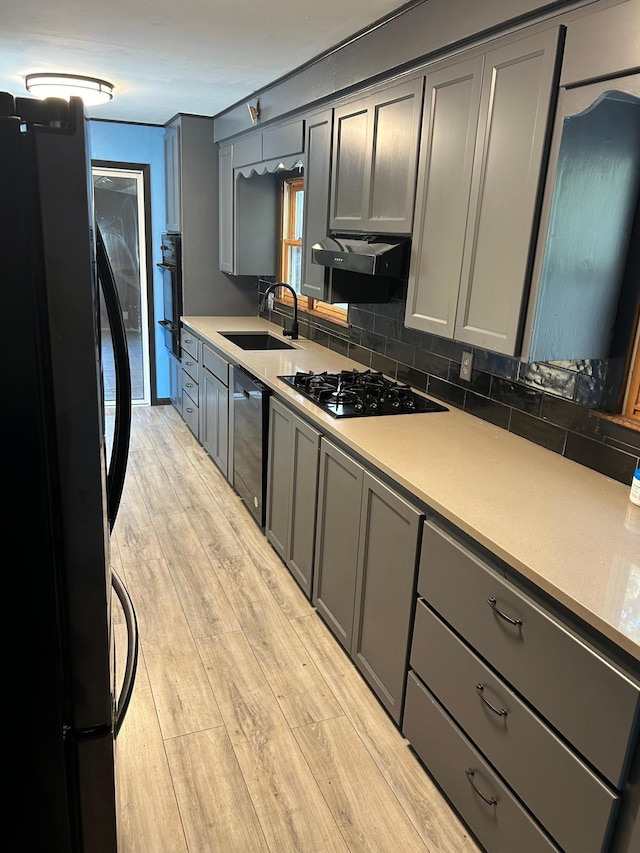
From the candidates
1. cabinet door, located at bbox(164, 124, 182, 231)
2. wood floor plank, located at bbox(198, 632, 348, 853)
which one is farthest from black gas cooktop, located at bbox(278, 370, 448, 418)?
cabinet door, located at bbox(164, 124, 182, 231)

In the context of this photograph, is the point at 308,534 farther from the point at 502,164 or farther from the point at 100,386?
the point at 100,386

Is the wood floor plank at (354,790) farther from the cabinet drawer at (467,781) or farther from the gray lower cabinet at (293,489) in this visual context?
the gray lower cabinet at (293,489)

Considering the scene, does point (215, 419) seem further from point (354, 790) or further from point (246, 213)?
point (354, 790)

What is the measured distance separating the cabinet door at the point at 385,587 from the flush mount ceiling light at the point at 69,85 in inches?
126

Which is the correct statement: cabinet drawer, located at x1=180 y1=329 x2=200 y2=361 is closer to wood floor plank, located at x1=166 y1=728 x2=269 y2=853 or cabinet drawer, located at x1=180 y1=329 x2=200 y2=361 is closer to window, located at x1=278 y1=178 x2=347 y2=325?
window, located at x1=278 y1=178 x2=347 y2=325

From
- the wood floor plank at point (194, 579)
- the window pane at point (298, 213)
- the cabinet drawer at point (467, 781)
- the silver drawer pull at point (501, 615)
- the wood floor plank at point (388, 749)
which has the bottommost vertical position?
the wood floor plank at point (388, 749)

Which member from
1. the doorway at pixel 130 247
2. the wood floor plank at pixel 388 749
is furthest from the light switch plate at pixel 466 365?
the doorway at pixel 130 247

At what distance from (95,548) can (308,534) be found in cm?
183

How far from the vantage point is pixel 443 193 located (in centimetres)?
230

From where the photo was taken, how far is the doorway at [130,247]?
5.47 metres

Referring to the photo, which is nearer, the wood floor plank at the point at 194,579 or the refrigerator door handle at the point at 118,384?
the refrigerator door handle at the point at 118,384

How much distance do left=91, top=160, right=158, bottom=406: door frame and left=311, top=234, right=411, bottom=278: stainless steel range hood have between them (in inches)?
122

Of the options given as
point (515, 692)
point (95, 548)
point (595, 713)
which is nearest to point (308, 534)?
point (515, 692)

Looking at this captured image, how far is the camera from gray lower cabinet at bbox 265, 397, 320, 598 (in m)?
2.71
